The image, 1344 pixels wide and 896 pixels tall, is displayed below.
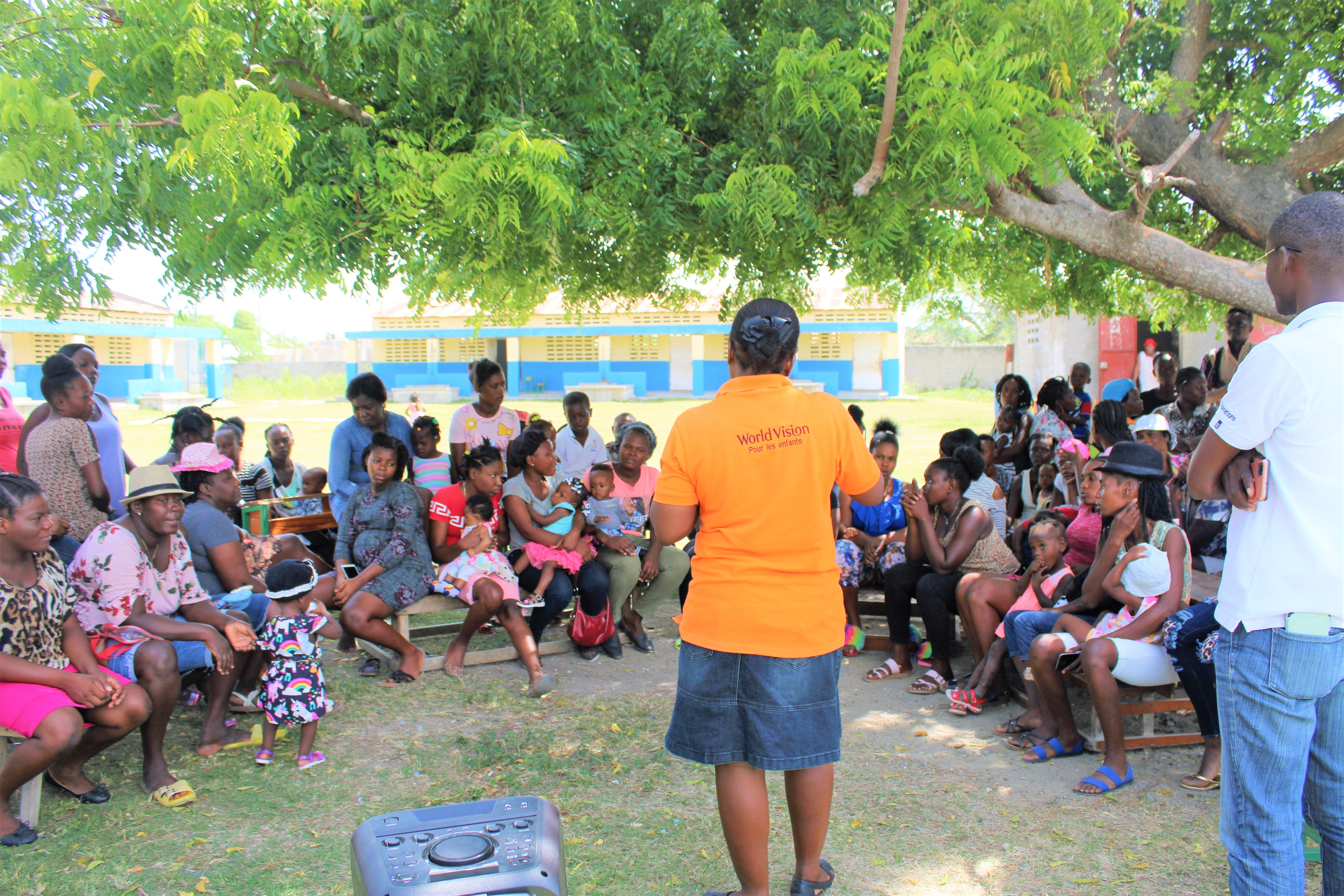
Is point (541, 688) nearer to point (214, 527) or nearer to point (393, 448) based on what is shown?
point (393, 448)

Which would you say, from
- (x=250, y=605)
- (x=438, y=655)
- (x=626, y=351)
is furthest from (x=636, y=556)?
(x=626, y=351)

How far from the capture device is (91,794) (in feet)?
13.4

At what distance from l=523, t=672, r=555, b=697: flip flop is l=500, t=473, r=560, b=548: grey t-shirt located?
3.25 ft

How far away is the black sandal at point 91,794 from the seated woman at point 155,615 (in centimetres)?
15

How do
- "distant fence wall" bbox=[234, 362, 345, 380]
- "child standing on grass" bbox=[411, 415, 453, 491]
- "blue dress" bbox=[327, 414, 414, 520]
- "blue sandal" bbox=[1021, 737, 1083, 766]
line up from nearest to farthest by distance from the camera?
"blue sandal" bbox=[1021, 737, 1083, 766], "blue dress" bbox=[327, 414, 414, 520], "child standing on grass" bbox=[411, 415, 453, 491], "distant fence wall" bbox=[234, 362, 345, 380]

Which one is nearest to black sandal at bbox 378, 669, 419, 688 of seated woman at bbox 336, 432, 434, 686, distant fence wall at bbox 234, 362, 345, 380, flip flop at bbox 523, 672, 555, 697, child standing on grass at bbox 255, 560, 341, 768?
seated woman at bbox 336, 432, 434, 686

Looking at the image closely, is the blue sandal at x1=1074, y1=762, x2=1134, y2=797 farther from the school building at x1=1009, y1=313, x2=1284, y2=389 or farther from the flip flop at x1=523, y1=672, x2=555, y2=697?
the school building at x1=1009, y1=313, x2=1284, y2=389

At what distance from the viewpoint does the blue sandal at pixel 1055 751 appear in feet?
14.4

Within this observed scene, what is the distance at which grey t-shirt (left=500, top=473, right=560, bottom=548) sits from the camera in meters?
6.14

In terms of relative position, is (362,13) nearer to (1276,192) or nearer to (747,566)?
(747,566)

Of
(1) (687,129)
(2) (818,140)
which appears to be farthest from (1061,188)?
(1) (687,129)

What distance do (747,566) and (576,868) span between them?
58.3 inches

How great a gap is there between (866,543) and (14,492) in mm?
4496

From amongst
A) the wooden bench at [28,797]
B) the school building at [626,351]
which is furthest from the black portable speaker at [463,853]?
the school building at [626,351]
